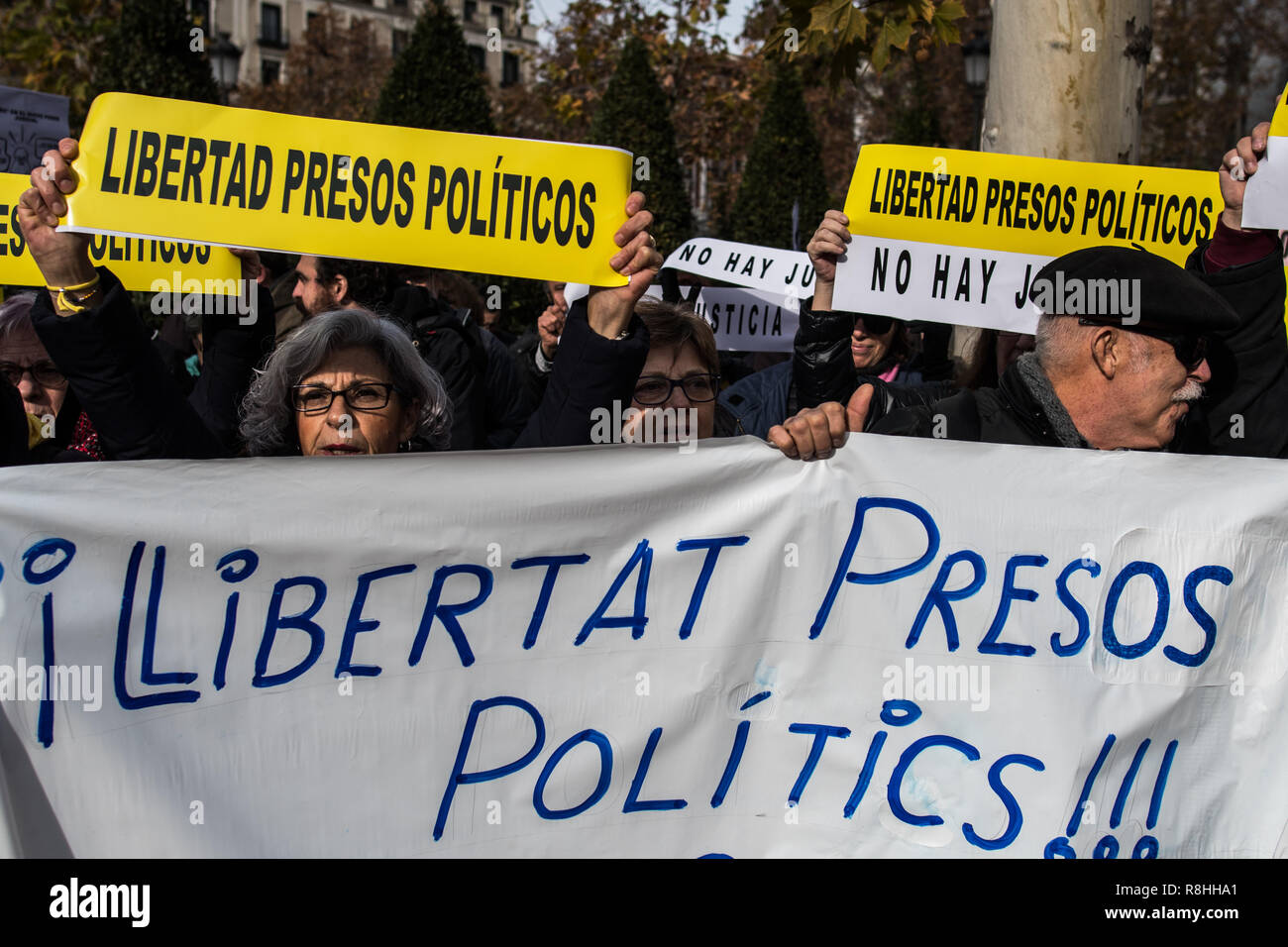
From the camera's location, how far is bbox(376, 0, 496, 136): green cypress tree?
43.2 feet

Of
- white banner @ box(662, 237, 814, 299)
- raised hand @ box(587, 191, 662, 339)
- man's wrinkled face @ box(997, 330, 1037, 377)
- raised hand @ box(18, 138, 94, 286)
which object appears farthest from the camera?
white banner @ box(662, 237, 814, 299)

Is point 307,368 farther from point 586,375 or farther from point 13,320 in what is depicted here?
point 13,320

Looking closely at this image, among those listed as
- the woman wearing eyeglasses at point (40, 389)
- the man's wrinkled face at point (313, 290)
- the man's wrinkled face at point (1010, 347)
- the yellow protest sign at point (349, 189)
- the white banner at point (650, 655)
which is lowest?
the white banner at point (650, 655)

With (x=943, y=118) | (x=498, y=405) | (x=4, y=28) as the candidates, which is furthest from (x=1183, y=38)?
(x=498, y=405)

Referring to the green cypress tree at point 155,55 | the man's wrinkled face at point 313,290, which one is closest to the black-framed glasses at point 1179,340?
the man's wrinkled face at point 313,290

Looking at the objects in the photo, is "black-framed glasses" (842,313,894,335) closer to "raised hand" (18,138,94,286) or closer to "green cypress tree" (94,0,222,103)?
"raised hand" (18,138,94,286)

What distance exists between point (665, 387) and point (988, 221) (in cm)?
113

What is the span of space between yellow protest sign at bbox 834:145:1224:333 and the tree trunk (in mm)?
Result: 929

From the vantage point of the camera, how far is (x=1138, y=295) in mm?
2955

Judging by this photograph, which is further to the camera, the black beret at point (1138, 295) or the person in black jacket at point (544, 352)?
the person in black jacket at point (544, 352)

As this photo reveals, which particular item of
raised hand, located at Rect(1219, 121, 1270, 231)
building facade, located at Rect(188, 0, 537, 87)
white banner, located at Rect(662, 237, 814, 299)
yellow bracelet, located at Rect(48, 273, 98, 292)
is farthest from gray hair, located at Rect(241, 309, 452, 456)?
building facade, located at Rect(188, 0, 537, 87)

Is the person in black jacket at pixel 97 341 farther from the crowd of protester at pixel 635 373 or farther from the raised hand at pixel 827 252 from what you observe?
the raised hand at pixel 827 252

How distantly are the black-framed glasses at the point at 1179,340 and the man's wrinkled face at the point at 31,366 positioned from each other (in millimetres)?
2558

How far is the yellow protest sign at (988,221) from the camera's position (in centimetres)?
375
